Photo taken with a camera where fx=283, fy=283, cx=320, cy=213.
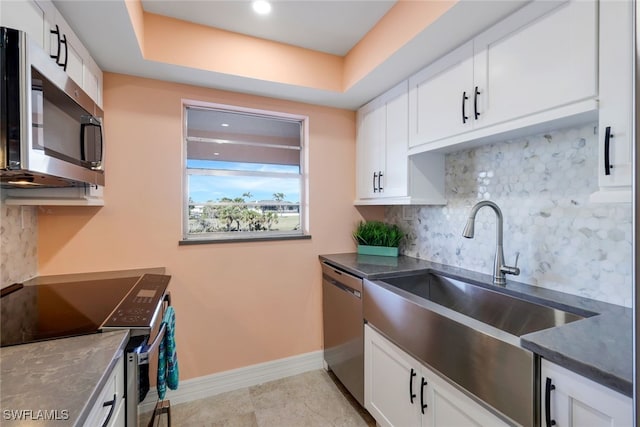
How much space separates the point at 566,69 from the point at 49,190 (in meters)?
2.54

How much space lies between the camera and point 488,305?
1606 mm

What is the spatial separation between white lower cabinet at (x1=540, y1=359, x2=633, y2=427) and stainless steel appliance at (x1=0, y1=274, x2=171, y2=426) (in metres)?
1.40

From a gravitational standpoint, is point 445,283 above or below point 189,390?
above

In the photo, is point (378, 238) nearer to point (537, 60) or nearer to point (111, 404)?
point (537, 60)

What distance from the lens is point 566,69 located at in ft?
3.75

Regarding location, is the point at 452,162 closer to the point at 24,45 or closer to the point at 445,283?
the point at 445,283

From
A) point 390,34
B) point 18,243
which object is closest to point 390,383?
point 390,34

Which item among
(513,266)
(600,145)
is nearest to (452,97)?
(600,145)

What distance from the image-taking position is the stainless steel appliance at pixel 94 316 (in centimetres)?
105

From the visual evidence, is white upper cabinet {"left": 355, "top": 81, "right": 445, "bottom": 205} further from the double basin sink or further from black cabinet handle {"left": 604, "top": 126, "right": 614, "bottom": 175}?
black cabinet handle {"left": 604, "top": 126, "right": 614, "bottom": 175}

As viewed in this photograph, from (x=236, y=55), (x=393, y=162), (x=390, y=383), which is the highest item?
(x=236, y=55)

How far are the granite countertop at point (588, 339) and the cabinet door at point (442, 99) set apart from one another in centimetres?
94

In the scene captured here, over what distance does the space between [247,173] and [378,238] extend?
4.18 ft

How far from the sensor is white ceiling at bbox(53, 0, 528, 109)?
137cm
